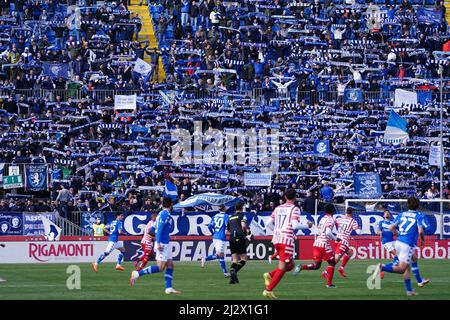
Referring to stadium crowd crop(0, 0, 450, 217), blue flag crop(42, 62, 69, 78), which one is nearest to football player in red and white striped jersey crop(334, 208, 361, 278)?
stadium crowd crop(0, 0, 450, 217)

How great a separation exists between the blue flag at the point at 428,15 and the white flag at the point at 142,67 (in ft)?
49.9

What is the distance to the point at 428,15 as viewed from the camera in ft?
210

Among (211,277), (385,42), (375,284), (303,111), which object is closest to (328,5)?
(385,42)

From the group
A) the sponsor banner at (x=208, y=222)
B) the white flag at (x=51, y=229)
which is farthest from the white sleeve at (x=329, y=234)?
the white flag at (x=51, y=229)

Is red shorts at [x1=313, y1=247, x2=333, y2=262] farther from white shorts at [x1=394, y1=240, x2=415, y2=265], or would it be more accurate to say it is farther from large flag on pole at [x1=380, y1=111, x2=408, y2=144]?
large flag on pole at [x1=380, y1=111, x2=408, y2=144]

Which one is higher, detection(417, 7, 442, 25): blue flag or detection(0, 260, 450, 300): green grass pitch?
detection(417, 7, 442, 25): blue flag

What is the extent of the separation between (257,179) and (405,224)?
24.2 metres

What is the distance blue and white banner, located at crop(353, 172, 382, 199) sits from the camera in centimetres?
5112

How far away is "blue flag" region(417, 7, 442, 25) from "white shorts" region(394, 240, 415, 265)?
38064mm

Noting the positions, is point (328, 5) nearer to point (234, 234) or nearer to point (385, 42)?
point (385, 42)

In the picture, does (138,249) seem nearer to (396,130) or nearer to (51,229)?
(51,229)

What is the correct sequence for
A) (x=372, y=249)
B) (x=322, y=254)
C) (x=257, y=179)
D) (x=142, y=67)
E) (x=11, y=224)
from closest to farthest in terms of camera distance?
(x=322, y=254) < (x=372, y=249) < (x=11, y=224) < (x=257, y=179) < (x=142, y=67)

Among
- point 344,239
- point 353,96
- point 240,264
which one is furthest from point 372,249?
point 240,264

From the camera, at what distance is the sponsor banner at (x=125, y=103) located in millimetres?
54250
